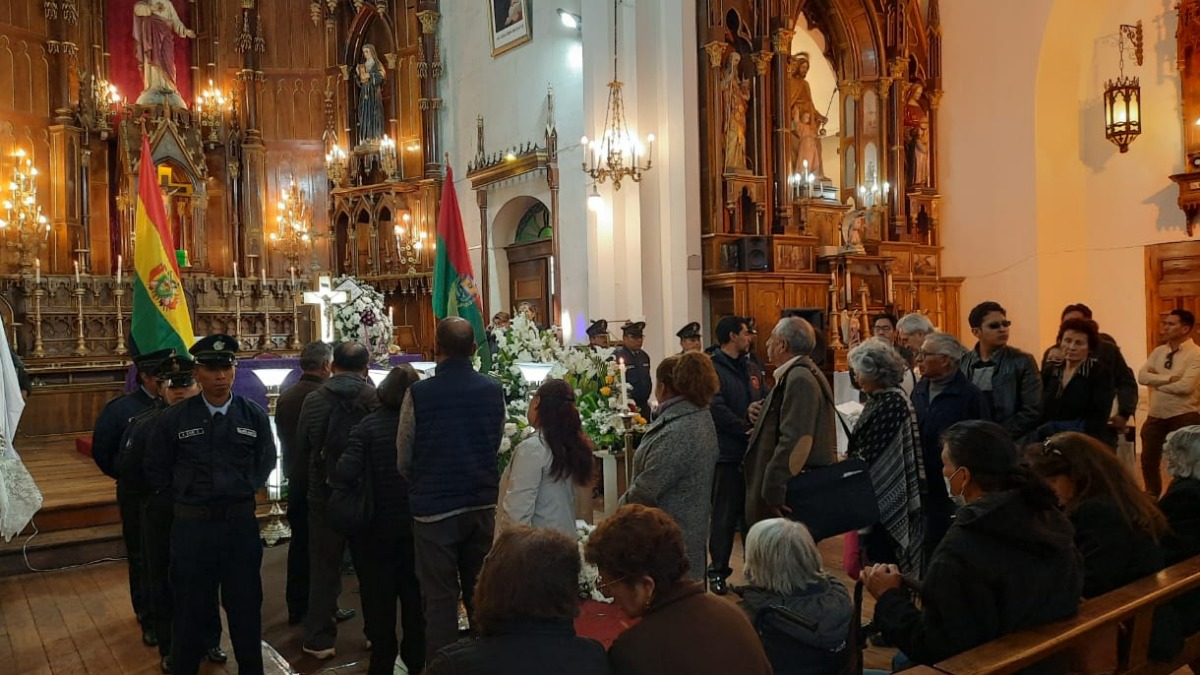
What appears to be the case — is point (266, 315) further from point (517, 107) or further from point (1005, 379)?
point (1005, 379)

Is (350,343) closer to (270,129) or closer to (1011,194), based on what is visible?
(1011,194)

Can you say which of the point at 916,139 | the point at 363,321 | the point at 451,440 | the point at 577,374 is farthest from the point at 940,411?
the point at 916,139

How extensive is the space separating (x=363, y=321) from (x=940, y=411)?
5.09 meters

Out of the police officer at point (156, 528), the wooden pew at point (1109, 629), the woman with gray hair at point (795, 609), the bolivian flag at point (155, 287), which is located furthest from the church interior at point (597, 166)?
the wooden pew at point (1109, 629)

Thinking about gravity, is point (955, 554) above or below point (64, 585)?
above

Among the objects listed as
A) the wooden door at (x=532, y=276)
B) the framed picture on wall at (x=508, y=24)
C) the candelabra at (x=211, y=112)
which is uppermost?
the framed picture on wall at (x=508, y=24)

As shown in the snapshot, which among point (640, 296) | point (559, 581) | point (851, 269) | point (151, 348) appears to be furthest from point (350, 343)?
point (851, 269)

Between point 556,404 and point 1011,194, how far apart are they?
11361 mm

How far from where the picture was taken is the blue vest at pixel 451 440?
346 cm

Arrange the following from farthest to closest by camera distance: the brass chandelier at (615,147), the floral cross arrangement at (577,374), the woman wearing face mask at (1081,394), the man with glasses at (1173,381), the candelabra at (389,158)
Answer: the candelabra at (389,158), the brass chandelier at (615,147), the man with glasses at (1173,381), the floral cross arrangement at (577,374), the woman wearing face mask at (1081,394)

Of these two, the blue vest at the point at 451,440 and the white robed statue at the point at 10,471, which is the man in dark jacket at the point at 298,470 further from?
the white robed statue at the point at 10,471

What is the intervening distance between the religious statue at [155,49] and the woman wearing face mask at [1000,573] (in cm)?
1441

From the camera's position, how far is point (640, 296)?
1038cm

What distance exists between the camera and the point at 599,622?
4.29m
